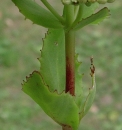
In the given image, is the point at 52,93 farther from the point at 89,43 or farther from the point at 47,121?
the point at 89,43

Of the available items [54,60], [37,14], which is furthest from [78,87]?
[37,14]

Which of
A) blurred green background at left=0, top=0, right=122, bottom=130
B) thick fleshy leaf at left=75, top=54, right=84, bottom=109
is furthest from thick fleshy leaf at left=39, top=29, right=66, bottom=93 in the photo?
blurred green background at left=0, top=0, right=122, bottom=130

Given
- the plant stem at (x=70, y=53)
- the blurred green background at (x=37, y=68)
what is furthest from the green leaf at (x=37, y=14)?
the blurred green background at (x=37, y=68)

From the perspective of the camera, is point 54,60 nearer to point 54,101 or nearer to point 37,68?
point 54,101

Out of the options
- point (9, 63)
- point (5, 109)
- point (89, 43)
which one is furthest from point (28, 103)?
point (89, 43)

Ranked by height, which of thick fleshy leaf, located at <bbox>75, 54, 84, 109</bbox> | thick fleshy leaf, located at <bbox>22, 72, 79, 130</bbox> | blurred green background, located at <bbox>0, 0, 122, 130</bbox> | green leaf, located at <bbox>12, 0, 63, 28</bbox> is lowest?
thick fleshy leaf, located at <bbox>22, 72, 79, 130</bbox>

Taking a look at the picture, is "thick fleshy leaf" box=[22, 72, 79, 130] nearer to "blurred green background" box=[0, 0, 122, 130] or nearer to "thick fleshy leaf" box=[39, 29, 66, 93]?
"thick fleshy leaf" box=[39, 29, 66, 93]
